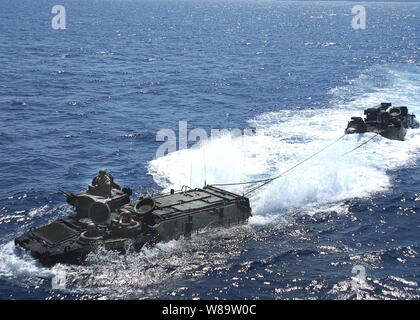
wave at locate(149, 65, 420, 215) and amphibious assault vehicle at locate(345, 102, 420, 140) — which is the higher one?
amphibious assault vehicle at locate(345, 102, 420, 140)

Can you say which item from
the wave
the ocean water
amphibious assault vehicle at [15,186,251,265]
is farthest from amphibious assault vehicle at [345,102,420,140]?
amphibious assault vehicle at [15,186,251,265]

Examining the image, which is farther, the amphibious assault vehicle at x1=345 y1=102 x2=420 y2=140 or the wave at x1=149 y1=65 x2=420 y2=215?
the amphibious assault vehicle at x1=345 y1=102 x2=420 y2=140

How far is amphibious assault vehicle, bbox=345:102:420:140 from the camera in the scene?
58.2 metres

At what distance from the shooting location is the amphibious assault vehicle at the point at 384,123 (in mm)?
58250

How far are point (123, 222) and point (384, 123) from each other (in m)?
35.0

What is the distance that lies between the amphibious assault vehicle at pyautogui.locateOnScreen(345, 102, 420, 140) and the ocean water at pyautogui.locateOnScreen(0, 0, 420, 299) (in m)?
1.00

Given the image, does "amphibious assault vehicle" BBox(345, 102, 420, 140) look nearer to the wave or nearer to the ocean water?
the wave

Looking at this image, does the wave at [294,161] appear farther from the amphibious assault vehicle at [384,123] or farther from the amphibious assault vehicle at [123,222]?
the amphibious assault vehicle at [123,222]

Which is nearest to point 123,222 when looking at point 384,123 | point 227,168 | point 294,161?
point 227,168

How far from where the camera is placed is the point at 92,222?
35156mm

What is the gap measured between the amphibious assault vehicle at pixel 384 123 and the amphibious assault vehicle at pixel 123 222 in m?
23.7

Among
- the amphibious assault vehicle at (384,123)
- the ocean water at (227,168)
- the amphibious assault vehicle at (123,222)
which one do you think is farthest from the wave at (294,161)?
the amphibious assault vehicle at (123,222)

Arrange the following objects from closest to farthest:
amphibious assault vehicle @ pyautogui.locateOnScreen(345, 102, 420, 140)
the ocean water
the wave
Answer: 1. the ocean water
2. the wave
3. amphibious assault vehicle @ pyautogui.locateOnScreen(345, 102, 420, 140)

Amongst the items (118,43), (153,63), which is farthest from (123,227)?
(118,43)
